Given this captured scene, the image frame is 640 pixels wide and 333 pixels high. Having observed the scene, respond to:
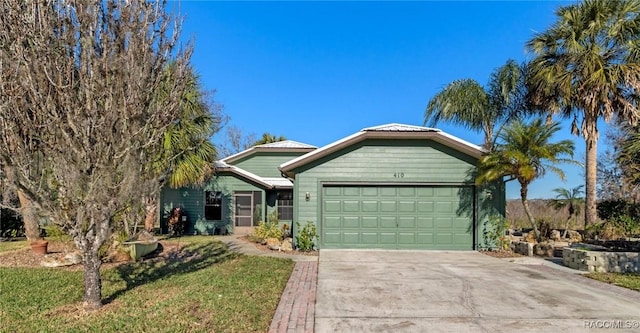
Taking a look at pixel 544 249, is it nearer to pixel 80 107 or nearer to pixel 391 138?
pixel 391 138

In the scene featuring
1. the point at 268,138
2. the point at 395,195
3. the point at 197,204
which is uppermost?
the point at 268,138

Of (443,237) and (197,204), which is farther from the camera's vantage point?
(197,204)

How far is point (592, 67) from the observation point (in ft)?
40.1

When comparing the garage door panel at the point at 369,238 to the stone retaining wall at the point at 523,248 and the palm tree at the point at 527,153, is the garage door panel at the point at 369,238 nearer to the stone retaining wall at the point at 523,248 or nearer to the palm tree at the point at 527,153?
the palm tree at the point at 527,153

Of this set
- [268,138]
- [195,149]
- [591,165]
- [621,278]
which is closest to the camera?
[621,278]

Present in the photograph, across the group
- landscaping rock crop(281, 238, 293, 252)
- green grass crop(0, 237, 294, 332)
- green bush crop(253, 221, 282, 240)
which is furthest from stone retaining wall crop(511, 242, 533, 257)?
green bush crop(253, 221, 282, 240)

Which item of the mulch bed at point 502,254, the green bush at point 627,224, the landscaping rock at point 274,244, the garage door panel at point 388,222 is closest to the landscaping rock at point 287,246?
the landscaping rock at point 274,244

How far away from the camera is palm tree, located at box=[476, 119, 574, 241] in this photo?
36.5ft

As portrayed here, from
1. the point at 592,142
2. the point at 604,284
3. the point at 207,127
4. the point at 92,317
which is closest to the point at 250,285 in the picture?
the point at 92,317

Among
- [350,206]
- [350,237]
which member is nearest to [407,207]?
[350,206]

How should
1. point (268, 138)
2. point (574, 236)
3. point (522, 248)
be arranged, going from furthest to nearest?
point (268, 138)
point (574, 236)
point (522, 248)

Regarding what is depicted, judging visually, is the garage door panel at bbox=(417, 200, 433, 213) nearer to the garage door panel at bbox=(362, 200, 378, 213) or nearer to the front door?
the garage door panel at bbox=(362, 200, 378, 213)

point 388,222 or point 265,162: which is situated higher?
point 265,162

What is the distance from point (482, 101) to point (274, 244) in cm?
1303
